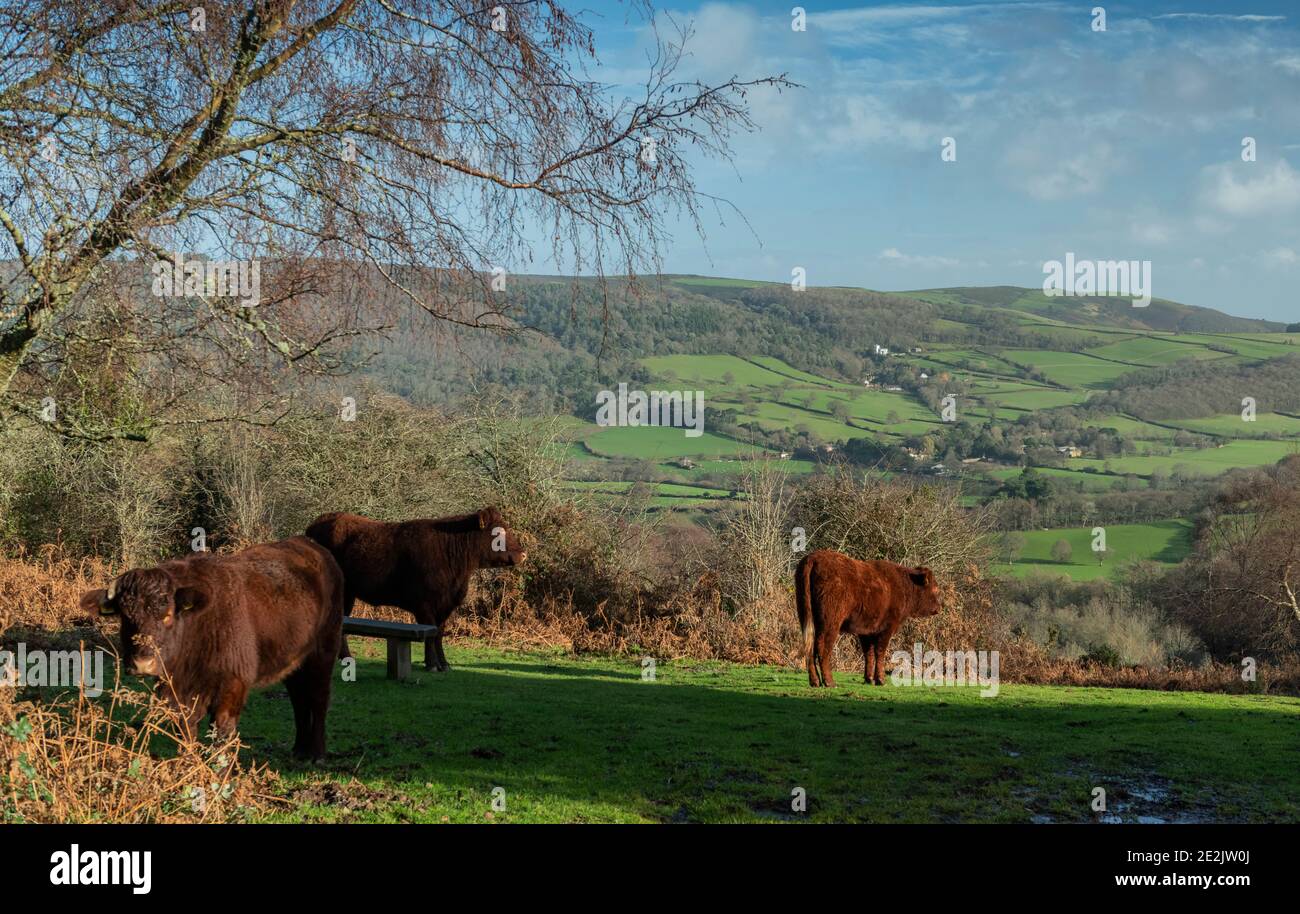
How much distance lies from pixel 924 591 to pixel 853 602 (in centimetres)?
177

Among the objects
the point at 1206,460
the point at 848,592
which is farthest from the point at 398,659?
the point at 1206,460

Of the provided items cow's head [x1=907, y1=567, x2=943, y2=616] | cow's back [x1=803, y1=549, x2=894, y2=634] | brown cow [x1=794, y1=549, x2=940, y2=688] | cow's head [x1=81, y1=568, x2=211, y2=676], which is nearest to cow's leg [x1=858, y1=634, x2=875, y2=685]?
brown cow [x1=794, y1=549, x2=940, y2=688]

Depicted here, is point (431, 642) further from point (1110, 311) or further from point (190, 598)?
point (1110, 311)

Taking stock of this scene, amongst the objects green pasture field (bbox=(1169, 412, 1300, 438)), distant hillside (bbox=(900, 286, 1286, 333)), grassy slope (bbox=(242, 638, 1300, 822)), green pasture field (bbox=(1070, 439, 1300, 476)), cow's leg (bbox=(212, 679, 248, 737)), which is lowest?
grassy slope (bbox=(242, 638, 1300, 822))

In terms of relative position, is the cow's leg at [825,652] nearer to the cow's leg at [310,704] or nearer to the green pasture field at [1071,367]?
the cow's leg at [310,704]

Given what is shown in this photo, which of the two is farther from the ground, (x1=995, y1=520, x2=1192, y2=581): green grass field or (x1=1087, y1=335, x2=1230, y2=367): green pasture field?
(x1=1087, y1=335, x2=1230, y2=367): green pasture field

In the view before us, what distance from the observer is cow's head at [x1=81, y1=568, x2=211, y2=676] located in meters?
6.54

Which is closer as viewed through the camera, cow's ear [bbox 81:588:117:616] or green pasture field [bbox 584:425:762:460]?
cow's ear [bbox 81:588:117:616]

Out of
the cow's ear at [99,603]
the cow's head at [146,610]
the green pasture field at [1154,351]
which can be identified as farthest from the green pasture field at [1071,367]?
the cow's ear at [99,603]

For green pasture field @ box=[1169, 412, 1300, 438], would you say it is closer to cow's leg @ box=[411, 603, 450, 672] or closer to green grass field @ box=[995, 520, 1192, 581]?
green grass field @ box=[995, 520, 1192, 581]

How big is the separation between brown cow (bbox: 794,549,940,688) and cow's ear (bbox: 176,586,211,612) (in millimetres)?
9082

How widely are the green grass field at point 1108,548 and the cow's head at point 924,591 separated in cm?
3397

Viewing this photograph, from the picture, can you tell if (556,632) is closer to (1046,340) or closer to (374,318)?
(374,318)

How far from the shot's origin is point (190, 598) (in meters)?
6.73
